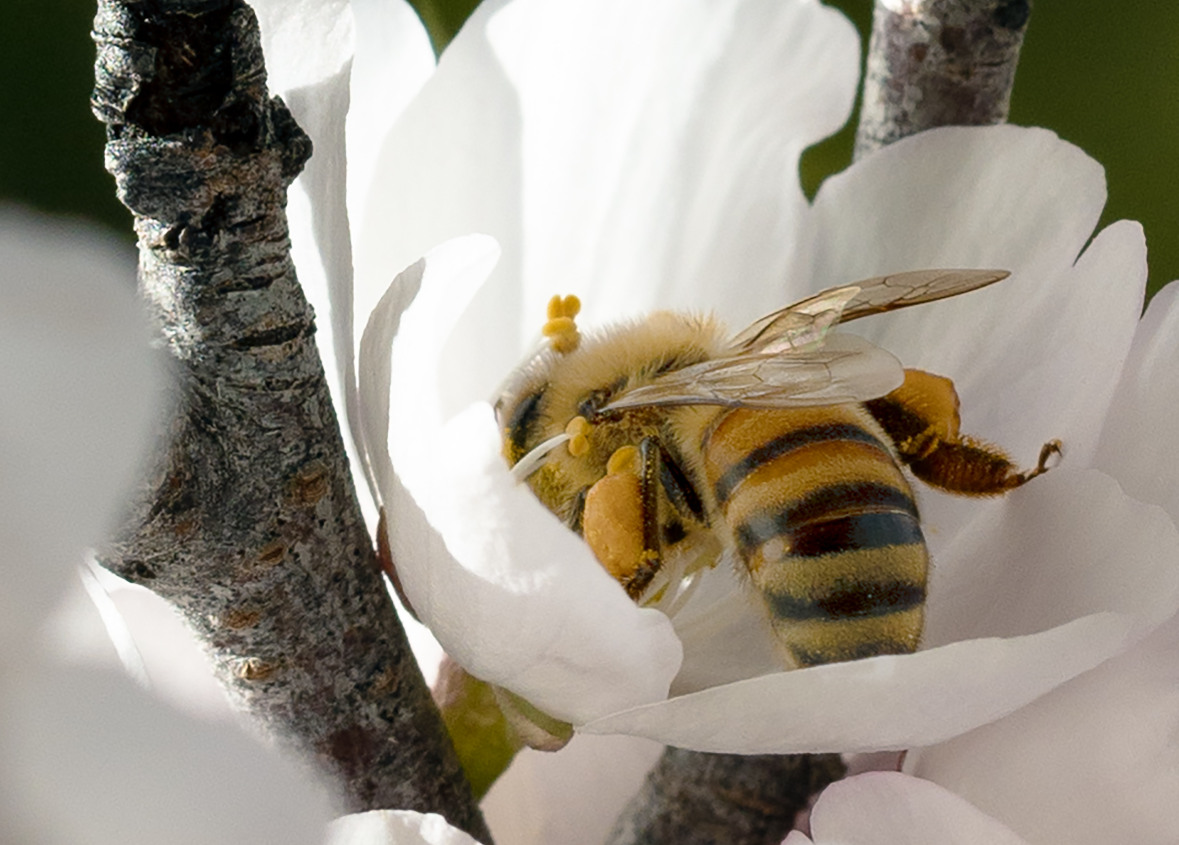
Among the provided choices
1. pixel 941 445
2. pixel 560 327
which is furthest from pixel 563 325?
pixel 941 445

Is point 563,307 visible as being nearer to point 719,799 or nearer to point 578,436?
point 578,436

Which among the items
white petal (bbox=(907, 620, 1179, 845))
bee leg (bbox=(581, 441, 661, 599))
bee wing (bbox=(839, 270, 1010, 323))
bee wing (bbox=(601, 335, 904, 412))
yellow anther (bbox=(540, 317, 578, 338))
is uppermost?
bee wing (bbox=(839, 270, 1010, 323))

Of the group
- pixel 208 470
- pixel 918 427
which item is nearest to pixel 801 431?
pixel 918 427

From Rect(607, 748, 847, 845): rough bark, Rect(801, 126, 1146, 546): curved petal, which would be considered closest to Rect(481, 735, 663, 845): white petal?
Rect(607, 748, 847, 845): rough bark

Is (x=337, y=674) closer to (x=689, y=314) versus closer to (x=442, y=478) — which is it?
(x=442, y=478)

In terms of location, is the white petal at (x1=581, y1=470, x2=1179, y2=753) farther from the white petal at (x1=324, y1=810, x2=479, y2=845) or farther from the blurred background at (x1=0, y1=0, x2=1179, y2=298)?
the blurred background at (x1=0, y1=0, x2=1179, y2=298)

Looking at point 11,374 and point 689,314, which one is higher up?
point 11,374
